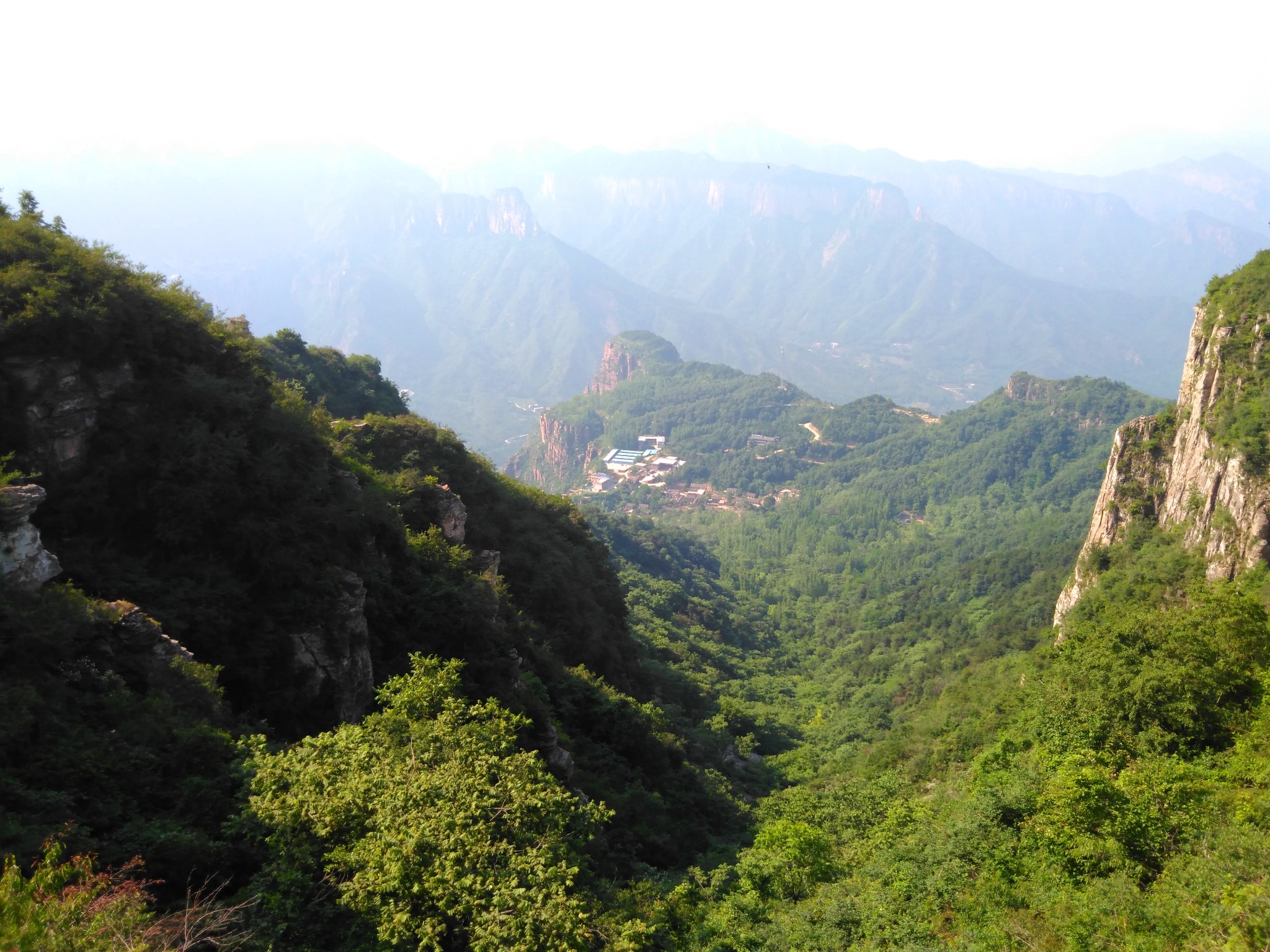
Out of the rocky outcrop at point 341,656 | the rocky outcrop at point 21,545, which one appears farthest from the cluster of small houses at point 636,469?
the rocky outcrop at point 21,545

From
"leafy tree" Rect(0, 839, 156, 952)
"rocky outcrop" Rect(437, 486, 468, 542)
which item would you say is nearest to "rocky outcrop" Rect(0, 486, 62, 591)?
"leafy tree" Rect(0, 839, 156, 952)

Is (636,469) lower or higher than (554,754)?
lower

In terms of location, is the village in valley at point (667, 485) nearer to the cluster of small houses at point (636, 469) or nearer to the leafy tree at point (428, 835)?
the cluster of small houses at point (636, 469)

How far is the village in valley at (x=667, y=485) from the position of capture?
531ft

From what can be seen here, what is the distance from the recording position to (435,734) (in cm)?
1703

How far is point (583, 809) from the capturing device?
17.7 metres

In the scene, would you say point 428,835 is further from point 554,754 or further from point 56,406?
point 56,406

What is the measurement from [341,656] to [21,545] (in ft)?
27.5

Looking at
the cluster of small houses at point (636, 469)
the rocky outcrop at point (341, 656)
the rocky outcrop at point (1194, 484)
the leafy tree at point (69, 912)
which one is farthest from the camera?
the cluster of small houses at point (636, 469)

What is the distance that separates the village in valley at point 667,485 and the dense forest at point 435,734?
4520 inches

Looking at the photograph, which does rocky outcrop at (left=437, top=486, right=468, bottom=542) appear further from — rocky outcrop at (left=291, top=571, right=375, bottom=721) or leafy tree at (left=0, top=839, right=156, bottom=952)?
leafy tree at (left=0, top=839, right=156, bottom=952)

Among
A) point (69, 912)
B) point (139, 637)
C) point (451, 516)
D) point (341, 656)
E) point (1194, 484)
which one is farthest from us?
point (1194, 484)

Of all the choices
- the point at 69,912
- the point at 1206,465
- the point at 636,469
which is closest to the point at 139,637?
the point at 69,912

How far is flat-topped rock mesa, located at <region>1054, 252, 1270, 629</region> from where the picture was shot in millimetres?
36375
